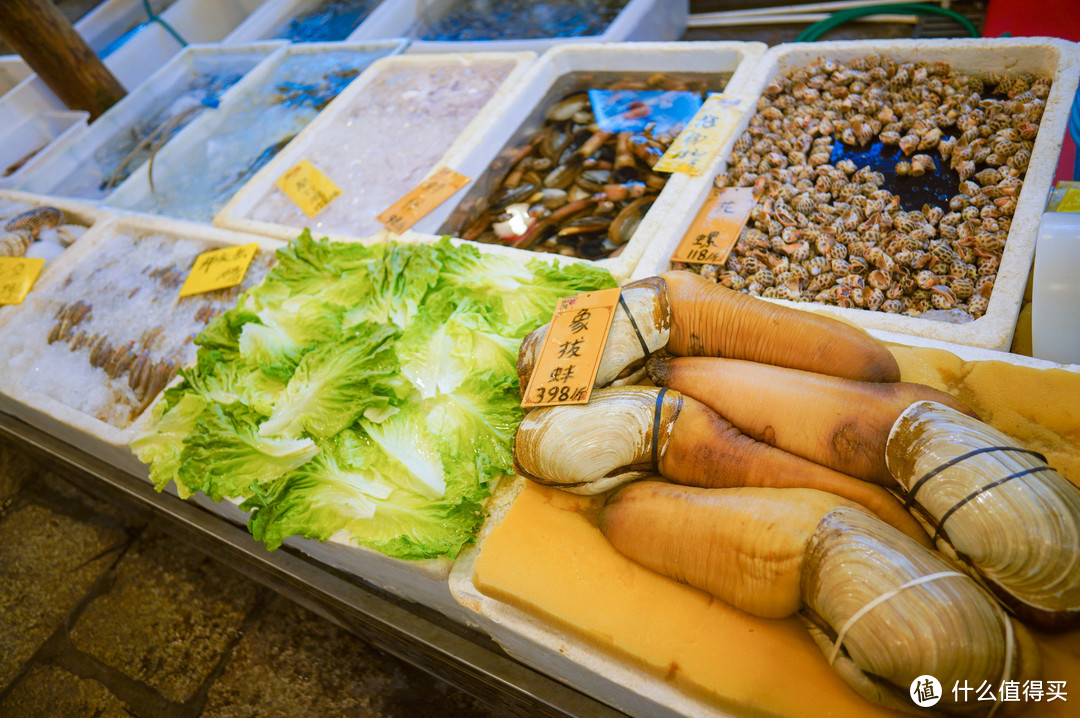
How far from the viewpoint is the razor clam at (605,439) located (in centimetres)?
133

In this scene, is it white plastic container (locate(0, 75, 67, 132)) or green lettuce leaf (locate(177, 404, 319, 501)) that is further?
white plastic container (locate(0, 75, 67, 132))

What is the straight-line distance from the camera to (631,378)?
1.54 metres

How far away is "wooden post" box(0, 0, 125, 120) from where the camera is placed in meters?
4.51

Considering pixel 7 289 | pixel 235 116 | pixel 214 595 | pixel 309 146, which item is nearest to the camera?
pixel 214 595

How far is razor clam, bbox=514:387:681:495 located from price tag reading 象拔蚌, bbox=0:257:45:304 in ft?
11.0

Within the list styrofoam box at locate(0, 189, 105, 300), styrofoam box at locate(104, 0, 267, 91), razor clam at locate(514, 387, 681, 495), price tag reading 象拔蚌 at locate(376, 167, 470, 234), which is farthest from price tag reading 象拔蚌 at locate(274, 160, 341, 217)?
styrofoam box at locate(104, 0, 267, 91)

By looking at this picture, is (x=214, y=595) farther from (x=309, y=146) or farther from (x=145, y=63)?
(x=145, y=63)

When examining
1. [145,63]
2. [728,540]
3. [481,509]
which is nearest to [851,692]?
[728,540]

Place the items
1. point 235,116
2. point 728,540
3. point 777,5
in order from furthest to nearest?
point 777,5 < point 235,116 < point 728,540

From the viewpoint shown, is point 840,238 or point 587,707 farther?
point 840,238

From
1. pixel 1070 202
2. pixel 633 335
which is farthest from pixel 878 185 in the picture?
pixel 633 335

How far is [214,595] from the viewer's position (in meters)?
2.74

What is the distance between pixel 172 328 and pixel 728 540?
2.79m

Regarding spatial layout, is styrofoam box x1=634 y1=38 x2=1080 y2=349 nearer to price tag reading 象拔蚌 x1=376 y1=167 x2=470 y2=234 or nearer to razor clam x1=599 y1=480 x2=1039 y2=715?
razor clam x1=599 y1=480 x2=1039 y2=715
